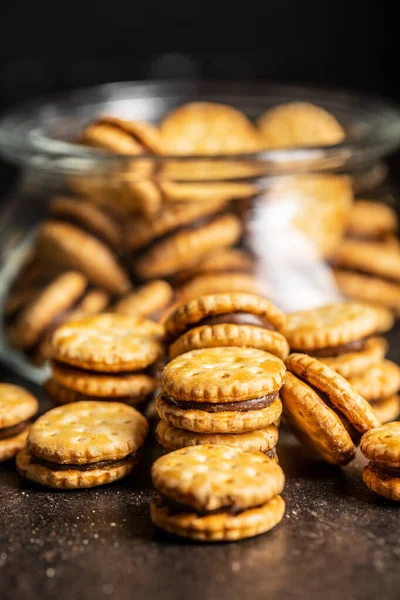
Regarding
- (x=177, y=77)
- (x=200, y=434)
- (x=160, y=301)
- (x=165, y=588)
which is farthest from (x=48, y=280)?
(x=177, y=77)

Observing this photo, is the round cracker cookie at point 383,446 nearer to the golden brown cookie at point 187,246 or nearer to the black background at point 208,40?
the golden brown cookie at point 187,246

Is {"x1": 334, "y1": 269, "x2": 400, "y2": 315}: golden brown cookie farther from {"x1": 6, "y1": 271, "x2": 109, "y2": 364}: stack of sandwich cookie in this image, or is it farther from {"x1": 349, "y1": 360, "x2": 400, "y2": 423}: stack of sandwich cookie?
{"x1": 6, "y1": 271, "x2": 109, "y2": 364}: stack of sandwich cookie

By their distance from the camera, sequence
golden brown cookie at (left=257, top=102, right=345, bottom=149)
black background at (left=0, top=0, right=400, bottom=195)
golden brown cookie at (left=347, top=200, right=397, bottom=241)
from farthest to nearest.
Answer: black background at (left=0, top=0, right=400, bottom=195)
golden brown cookie at (left=257, top=102, right=345, bottom=149)
golden brown cookie at (left=347, top=200, right=397, bottom=241)

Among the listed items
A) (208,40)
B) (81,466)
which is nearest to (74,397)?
(81,466)

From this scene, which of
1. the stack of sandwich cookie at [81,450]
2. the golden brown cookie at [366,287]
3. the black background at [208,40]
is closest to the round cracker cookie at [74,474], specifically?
the stack of sandwich cookie at [81,450]

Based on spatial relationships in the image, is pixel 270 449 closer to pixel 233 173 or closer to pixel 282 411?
pixel 282 411

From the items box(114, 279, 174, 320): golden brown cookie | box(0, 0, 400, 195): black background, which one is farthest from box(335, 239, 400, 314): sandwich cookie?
box(0, 0, 400, 195): black background

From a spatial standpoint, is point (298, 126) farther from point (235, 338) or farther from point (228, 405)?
point (228, 405)
